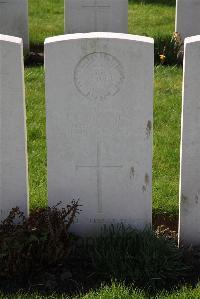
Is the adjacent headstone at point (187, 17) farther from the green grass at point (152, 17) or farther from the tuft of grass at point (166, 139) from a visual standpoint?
the tuft of grass at point (166, 139)

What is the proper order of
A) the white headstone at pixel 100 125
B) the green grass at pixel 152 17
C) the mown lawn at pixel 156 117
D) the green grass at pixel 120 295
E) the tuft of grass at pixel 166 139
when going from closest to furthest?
the green grass at pixel 120 295
the white headstone at pixel 100 125
the tuft of grass at pixel 166 139
the mown lawn at pixel 156 117
the green grass at pixel 152 17

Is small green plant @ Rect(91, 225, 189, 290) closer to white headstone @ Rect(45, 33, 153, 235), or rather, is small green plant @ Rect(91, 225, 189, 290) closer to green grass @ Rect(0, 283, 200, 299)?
green grass @ Rect(0, 283, 200, 299)

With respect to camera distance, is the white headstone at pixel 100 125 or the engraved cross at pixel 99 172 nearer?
the white headstone at pixel 100 125

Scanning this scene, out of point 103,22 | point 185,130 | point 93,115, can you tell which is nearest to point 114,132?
point 93,115

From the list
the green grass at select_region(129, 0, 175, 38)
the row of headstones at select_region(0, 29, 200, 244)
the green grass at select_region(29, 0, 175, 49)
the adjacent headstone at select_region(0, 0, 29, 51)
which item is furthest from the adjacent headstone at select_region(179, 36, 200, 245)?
the green grass at select_region(29, 0, 175, 49)

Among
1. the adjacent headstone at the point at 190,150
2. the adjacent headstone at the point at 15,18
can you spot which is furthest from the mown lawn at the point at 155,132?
the adjacent headstone at the point at 190,150

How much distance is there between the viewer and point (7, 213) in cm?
476

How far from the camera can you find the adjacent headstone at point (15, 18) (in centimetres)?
888

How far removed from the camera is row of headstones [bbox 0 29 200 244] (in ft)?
14.5

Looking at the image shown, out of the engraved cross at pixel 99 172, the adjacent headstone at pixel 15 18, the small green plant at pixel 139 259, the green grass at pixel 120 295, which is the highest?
the adjacent headstone at pixel 15 18

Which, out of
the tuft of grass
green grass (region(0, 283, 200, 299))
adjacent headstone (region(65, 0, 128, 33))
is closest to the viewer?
green grass (region(0, 283, 200, 299))

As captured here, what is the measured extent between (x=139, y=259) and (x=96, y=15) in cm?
512

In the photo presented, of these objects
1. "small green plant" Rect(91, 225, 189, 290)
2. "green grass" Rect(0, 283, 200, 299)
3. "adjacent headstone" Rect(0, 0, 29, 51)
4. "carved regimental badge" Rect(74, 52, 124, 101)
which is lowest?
"green grass" Rect(0, 283, 200, 299)

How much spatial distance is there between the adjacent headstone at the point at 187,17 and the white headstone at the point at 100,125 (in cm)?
464
